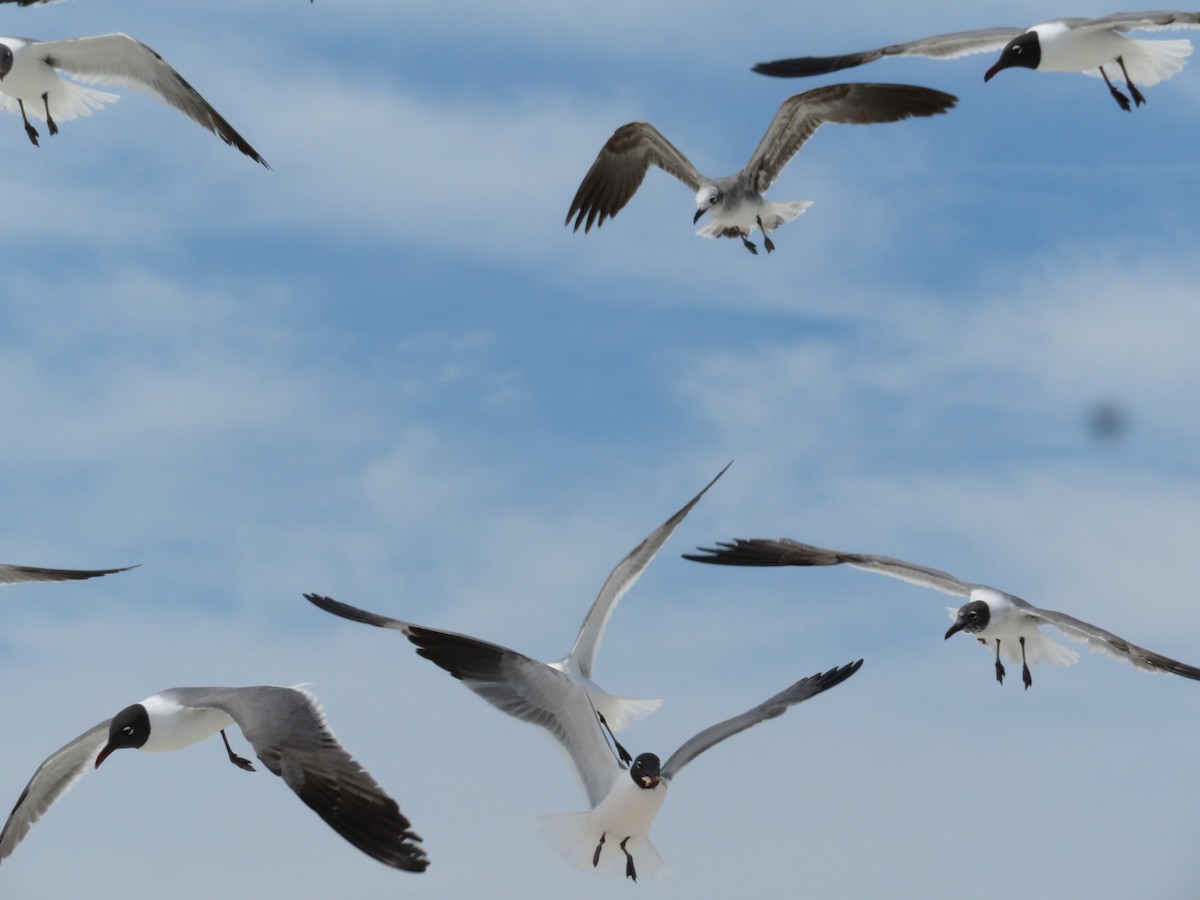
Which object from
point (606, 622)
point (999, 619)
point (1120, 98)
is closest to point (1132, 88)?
point (1120, 98)

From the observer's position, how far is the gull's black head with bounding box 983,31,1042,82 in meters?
12.5

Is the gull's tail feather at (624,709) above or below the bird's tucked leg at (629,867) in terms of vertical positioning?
above

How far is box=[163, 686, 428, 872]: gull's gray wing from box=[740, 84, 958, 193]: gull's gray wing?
7789mm

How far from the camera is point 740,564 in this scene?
515 inches

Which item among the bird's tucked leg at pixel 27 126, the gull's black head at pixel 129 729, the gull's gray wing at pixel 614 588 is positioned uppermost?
the bird's tucked leg at pixel 27 126

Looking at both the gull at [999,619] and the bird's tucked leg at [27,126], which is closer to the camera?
the gull at [999,619]

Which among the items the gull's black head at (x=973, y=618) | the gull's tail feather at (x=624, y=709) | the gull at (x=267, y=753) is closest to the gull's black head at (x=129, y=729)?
the gull at (x=267, y=753)

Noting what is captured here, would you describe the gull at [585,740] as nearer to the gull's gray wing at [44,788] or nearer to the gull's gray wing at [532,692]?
the gull's gray wing at [532,692]

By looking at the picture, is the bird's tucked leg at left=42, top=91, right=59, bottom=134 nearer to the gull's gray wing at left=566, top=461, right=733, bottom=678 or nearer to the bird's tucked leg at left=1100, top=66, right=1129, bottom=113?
the gull's gray wing at left=566, top=461, right=733, bottom=678

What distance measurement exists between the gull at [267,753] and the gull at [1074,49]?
759 cm

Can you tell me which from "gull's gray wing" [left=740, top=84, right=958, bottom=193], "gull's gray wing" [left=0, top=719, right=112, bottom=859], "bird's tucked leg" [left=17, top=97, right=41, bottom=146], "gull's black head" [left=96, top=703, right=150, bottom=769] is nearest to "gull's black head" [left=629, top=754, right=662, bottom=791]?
"gull's black head" [left=96, top=703, right=150, bottom=769]

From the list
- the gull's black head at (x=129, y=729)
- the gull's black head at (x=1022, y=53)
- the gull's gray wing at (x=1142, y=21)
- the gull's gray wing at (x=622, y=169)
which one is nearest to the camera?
the gull's black head at (x=129, y=729)

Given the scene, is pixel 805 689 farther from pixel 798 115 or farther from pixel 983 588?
pixel 798 115

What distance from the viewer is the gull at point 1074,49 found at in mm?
12344
